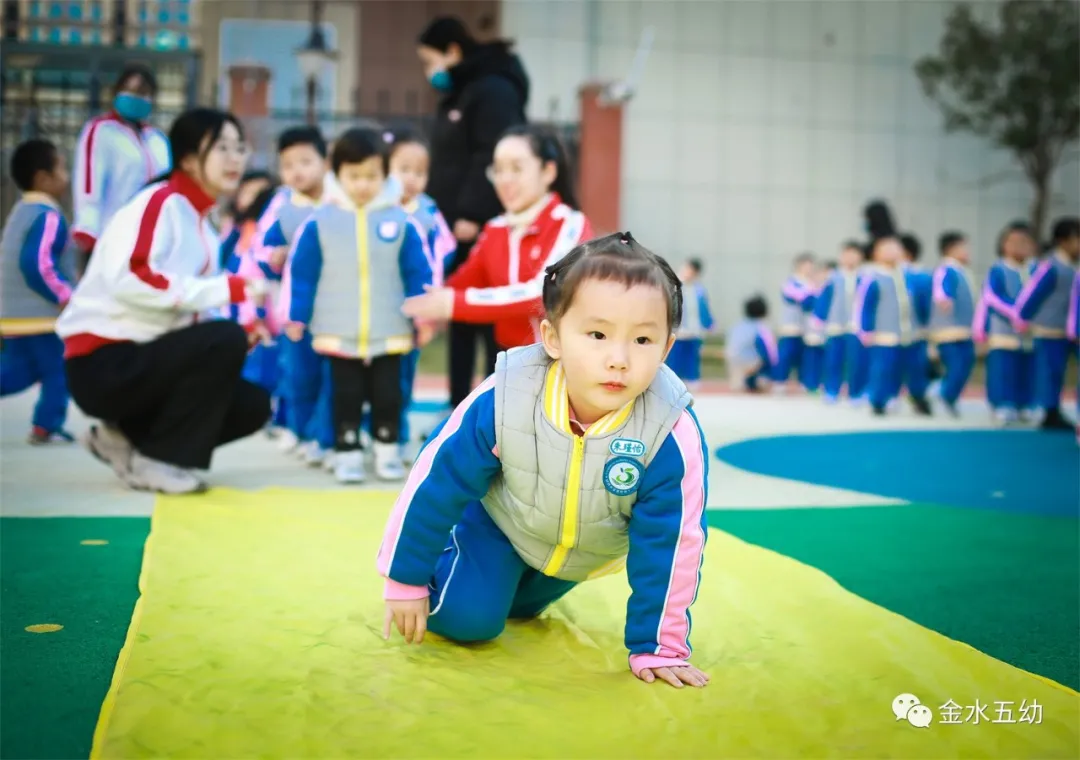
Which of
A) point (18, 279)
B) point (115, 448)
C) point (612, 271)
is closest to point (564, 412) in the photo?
point (612, 271)

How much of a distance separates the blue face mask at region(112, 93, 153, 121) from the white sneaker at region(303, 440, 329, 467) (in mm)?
2094

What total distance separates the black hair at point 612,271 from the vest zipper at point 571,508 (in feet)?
0.91

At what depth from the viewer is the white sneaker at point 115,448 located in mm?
4590

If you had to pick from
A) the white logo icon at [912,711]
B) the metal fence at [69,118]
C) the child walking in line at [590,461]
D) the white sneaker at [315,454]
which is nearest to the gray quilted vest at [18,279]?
the white sneaker at [315,454]

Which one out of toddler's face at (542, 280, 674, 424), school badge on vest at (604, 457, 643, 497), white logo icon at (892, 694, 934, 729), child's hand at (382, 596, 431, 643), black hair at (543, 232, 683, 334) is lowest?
white logo icon at (892, 694, 934, 729)

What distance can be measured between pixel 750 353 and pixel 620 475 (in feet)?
35.5

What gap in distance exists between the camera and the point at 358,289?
5109mm

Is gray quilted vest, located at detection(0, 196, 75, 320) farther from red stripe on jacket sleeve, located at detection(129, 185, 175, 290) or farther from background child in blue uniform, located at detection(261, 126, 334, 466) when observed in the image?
red stripe on jacket sleeve, located at detection(129, 185, 175, 290)

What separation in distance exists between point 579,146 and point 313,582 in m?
16.1

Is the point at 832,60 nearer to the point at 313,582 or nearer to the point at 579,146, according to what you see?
the point at 579,146

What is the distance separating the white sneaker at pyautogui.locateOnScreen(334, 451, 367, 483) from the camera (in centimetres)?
507

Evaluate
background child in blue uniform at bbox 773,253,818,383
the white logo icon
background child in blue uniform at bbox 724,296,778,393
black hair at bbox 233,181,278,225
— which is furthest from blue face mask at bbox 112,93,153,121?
background child in blue uniform at bbox 773,253,818,383

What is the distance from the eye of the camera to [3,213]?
13234mm

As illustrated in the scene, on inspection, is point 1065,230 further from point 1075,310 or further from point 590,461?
point 590,461
